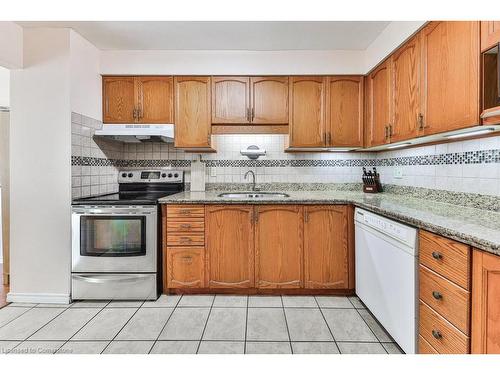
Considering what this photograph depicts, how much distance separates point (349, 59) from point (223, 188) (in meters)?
1.86

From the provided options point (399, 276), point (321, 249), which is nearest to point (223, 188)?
point (321, 249)

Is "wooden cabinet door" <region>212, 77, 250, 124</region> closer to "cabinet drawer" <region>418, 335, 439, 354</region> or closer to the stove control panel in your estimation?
the stove control panel

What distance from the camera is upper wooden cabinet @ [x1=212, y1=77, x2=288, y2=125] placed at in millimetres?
2963

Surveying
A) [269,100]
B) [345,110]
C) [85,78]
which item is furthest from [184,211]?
[345,110]

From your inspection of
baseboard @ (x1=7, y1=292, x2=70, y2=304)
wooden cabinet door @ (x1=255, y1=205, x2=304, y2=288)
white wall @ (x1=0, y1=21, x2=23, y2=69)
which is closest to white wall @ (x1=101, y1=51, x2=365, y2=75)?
white wall @ (x1=0, y1=21, x2=23, y2=69)

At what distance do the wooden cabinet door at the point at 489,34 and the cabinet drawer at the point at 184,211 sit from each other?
2.14m

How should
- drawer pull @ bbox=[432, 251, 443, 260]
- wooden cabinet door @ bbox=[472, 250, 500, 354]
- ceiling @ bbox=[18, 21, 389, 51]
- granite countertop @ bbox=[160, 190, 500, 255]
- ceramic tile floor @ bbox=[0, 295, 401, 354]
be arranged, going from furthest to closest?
ceiling @ bbox=[18, 21, 389, 51] → ceramic tile floor @ bbox=[0, 295, 401, 354] → drawer pull @ bbox=[432, 251, 443, 260] → granite countertop @ bbox=[160, 190, 500, 255] → wooden cabinet door @ bbox=[472, 250, 500, 354]

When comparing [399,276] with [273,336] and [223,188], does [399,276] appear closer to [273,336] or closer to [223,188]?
[273,336]

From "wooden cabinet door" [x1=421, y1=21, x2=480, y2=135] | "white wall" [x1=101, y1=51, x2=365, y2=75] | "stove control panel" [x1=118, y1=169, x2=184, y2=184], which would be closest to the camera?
"wooden cabinet door" [x1=421, y1=21, x2=480, y2=135]

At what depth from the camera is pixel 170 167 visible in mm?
3285

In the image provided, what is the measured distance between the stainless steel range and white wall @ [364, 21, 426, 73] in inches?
91.7

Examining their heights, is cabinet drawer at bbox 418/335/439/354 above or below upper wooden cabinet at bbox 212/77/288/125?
below

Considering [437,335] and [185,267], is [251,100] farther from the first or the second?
[437,335]

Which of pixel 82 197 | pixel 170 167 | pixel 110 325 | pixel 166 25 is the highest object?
pixel 166 25
